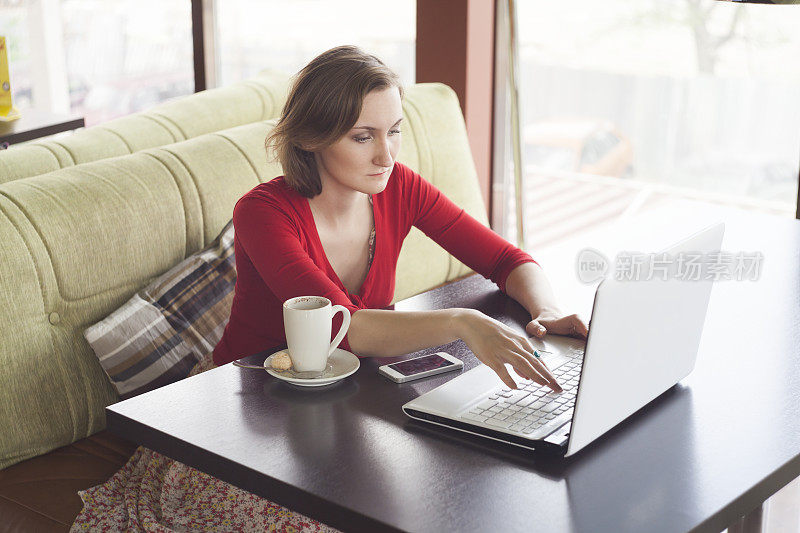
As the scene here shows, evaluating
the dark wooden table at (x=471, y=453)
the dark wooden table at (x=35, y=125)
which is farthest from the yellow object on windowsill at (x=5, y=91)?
the dark wooden table at (x=471, y=453)

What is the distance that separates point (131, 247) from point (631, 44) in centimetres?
166

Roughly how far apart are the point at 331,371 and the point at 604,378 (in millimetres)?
412

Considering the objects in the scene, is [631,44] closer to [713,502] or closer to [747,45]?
[747,45]

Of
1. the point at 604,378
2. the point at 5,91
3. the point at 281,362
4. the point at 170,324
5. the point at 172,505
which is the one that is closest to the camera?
the point at 604,378

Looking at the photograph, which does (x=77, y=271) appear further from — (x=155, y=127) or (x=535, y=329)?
(x=535, y=329)

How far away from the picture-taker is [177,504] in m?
1.43

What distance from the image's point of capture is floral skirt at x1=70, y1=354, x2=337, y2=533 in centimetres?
129

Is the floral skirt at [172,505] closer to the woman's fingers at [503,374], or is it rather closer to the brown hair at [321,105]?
the woman's fingers at [503,374]

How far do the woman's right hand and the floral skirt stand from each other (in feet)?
1.07

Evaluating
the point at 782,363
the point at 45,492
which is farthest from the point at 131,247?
the point at 782,363

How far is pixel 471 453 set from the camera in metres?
1.06

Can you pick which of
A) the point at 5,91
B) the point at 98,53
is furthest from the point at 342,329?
the point at 98,53

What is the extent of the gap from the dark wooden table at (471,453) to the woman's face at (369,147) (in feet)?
1.14

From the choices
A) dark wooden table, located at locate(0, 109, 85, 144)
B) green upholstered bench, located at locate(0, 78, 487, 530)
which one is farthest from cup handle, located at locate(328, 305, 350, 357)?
dark wooden table, located at locate(0, 109, 85, 144)
